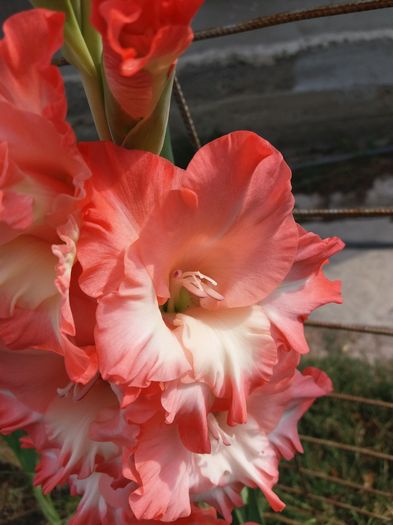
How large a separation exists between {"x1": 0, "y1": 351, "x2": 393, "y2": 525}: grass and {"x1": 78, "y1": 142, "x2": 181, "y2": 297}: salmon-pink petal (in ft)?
2.55

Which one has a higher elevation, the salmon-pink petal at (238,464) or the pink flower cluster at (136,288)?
the pink flower cluster at (136,288)

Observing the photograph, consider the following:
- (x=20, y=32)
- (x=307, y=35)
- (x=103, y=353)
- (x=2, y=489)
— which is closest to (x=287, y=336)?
(x=103, y=353)

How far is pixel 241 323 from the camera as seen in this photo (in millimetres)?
484

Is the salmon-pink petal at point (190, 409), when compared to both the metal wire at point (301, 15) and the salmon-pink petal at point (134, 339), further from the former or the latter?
the metal wire at point (301, 15)

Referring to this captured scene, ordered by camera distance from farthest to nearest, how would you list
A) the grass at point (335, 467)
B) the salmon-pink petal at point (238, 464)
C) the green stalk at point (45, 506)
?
the grass at point (335, 467) < the green stalk at point (45, 506) < the salmon-pink petal at point (238, 464)

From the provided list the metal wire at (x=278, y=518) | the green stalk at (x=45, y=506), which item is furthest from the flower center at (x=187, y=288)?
the metal wire at (x=278, y=518)

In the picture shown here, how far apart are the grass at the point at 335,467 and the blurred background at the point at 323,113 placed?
0.37 feet

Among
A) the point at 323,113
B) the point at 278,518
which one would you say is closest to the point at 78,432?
the point at 278,518

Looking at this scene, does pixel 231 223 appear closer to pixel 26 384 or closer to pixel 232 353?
pixel 232 353

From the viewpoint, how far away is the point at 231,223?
46cm

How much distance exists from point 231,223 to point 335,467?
3.59ft

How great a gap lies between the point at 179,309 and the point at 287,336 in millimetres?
89

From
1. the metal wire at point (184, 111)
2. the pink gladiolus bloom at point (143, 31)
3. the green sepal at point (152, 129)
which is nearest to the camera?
the pink gladiolus bloom at point (143, 31)

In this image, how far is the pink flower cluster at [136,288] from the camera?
39 centimetres
